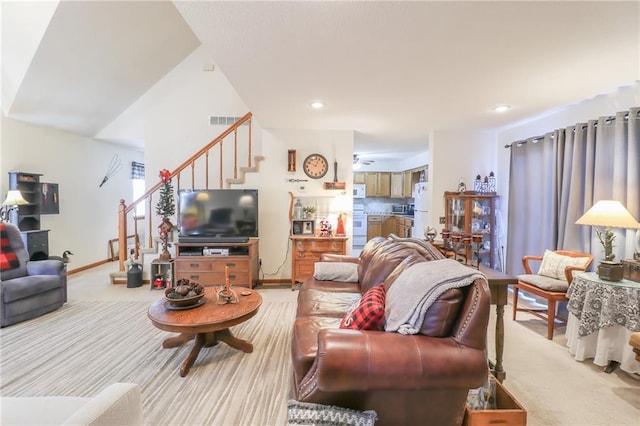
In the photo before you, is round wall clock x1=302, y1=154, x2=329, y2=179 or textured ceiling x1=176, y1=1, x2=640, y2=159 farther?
round wall clock x1=302, y1=154, x2=329, y2=179

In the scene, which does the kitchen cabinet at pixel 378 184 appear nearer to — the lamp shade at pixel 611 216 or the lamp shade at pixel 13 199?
the lamp shade at pixel 611 216

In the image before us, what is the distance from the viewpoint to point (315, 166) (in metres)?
4.79

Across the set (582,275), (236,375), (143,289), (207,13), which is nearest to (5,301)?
(143,289)

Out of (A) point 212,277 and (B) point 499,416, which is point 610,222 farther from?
(A) point 212,277

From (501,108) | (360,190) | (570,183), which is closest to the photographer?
(570,183)

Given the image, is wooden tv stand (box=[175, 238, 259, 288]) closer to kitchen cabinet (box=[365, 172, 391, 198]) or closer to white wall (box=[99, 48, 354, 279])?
white wall (box=[99, 48, 354, 279])

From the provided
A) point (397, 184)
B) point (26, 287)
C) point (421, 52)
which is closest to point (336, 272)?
point (421, 52)

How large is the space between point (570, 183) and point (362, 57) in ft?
9.11

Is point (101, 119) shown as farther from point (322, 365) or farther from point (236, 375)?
point (322, 365)

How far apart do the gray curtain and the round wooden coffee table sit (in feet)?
11.4

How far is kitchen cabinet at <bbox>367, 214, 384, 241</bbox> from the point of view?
8.07 m

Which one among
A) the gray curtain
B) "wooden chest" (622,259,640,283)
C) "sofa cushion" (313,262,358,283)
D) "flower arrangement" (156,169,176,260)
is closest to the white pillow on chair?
the gray curtain

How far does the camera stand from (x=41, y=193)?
4.74 m

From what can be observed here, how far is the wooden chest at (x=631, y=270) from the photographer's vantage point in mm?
2525
